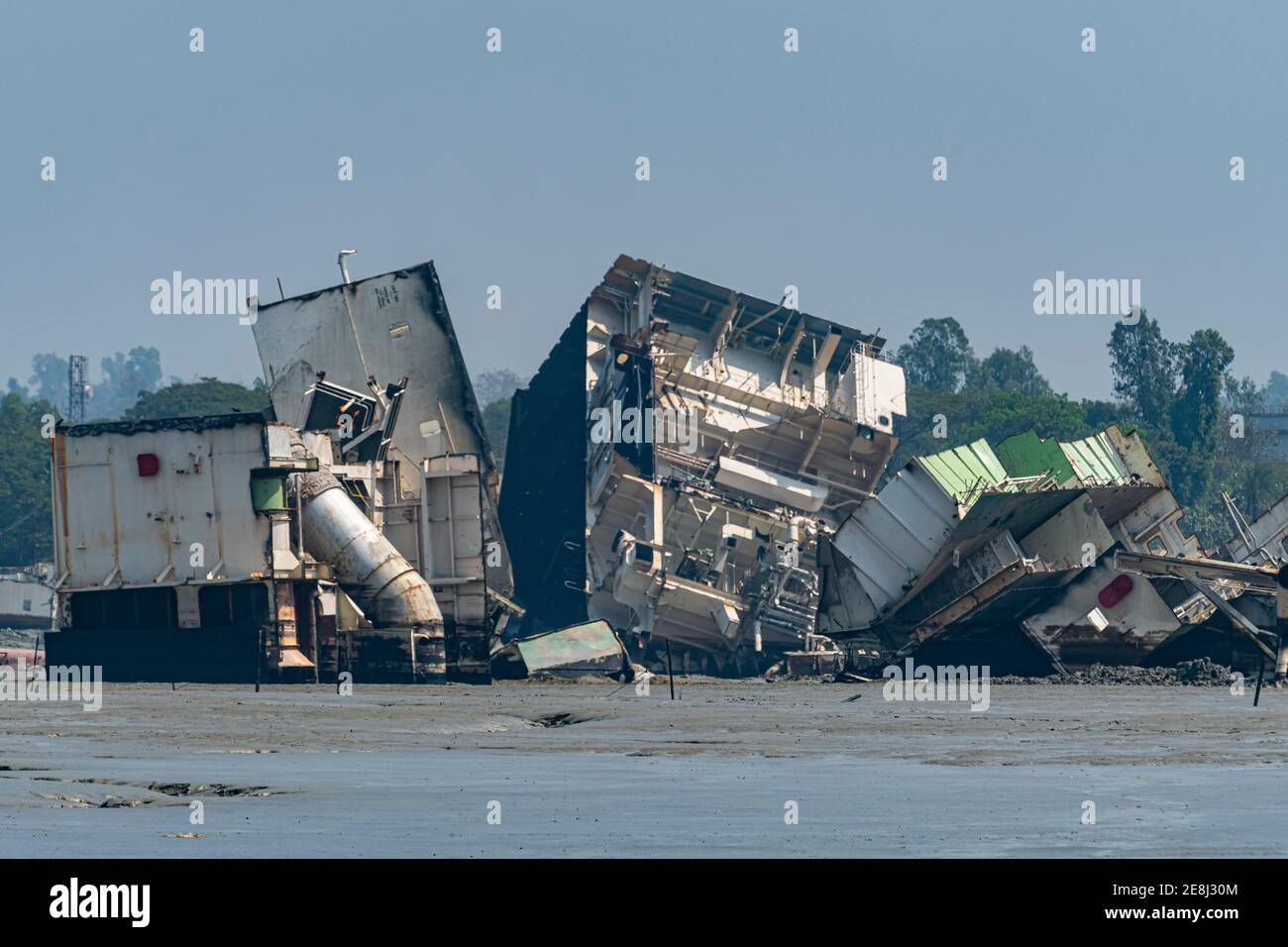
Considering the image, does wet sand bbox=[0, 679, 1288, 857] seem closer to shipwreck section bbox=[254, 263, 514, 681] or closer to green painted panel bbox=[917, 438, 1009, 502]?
green painted panel bbox=[917, 438, 1009, 502]

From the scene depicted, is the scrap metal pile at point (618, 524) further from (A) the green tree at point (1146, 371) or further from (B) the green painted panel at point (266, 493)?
(A) the green tree at point (1146, 371)

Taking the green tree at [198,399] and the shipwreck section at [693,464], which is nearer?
the shipwreck section at [693,464]

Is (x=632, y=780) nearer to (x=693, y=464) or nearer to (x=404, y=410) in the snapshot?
(x=404, y=410)

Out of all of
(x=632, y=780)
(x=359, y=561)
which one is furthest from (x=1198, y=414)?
(x=632, y=780)

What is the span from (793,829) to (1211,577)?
3242cm

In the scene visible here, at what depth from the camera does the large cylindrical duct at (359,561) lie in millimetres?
44125

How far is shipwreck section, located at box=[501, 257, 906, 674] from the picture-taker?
61.1m

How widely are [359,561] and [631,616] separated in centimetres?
1865

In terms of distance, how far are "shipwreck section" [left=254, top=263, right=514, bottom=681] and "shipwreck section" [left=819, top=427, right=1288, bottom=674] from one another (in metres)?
8.55

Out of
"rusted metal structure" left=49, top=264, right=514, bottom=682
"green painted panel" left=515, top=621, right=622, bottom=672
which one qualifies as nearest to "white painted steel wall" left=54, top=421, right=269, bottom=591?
"rusted metal structure" left=49, top=264, right=514, bottom=682

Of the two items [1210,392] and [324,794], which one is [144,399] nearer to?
[1210,392]

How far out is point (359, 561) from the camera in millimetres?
44375

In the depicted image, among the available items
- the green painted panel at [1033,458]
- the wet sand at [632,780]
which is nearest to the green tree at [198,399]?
the green painted panel at [1033,458]

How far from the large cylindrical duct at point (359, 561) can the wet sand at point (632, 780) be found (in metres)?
10.0
